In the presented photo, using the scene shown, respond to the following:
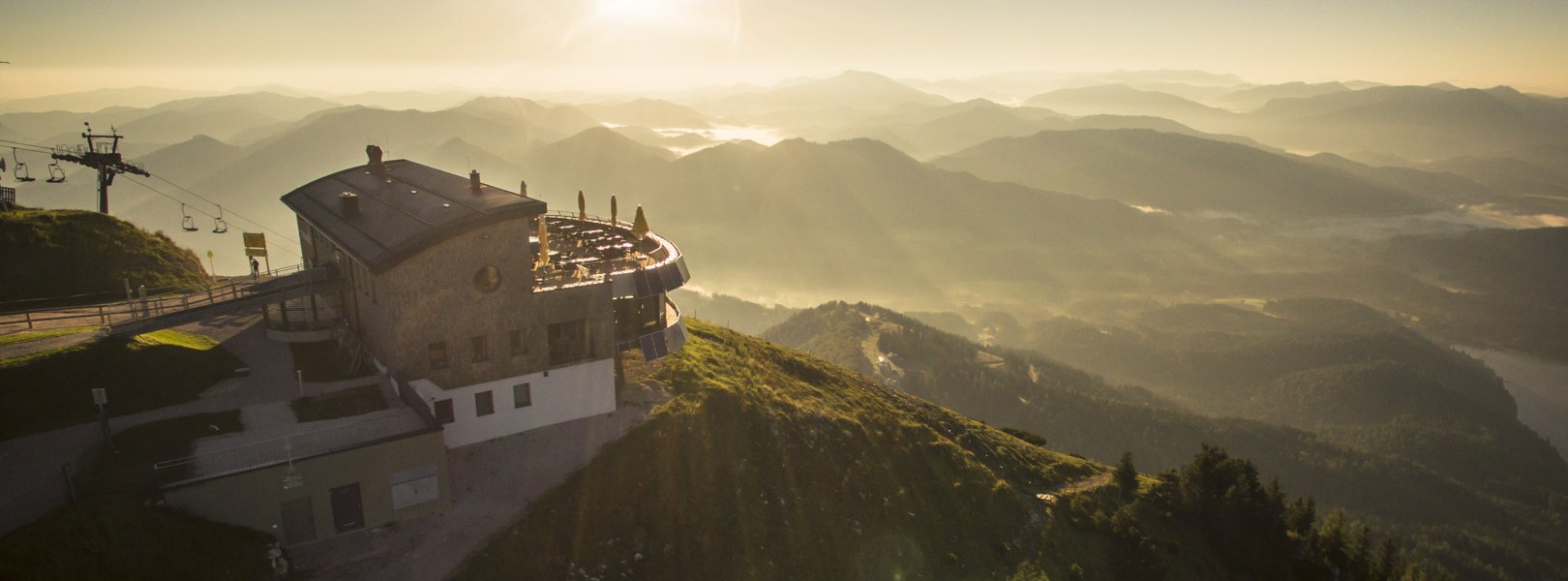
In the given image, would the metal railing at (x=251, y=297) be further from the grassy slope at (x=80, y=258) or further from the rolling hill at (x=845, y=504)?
the rolling hill at (x=845, y=504)

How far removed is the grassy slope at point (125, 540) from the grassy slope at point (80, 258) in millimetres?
32318

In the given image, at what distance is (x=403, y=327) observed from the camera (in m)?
33.3

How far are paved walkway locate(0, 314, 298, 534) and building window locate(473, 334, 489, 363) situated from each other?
910 cm

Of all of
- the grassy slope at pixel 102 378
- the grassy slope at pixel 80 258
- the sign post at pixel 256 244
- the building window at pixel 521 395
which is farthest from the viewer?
the grassy slope at pixel 80 258

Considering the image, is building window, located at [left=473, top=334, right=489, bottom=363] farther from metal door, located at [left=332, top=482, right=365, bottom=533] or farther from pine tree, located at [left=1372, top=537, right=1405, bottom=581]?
pine tree, located at [left=1372, top=537, right=1405, bottom=581]

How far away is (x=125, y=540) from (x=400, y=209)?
19.0 m

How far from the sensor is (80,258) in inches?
2012

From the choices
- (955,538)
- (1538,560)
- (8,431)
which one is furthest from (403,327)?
(1538,560)

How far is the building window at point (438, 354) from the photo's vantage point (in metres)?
34.4

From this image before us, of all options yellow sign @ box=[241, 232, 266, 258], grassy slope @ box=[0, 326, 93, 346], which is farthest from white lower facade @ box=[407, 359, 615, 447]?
yellow sign @ box=[241, 232, 266, 258]

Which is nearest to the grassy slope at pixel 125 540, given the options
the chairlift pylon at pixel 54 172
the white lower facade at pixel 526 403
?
the white lower facade at pixel 526 403

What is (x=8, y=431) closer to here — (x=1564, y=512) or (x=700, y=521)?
(x=700, y=521)

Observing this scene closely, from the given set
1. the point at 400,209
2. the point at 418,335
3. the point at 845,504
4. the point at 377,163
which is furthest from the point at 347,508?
the point at 377,163

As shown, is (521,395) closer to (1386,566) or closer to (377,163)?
(377,163)
